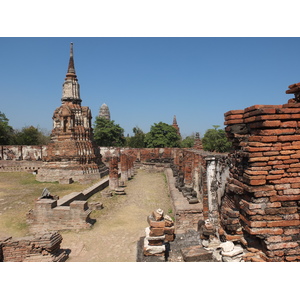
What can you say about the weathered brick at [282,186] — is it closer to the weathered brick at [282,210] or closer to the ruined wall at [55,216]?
the weathered brick at [282,210]

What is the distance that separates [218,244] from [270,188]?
52.8 inches

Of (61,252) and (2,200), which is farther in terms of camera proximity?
(2,200)

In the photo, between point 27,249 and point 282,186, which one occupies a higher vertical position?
point 282,186

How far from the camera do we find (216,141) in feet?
108

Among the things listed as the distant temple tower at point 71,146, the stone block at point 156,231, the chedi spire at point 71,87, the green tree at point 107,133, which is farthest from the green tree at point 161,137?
the stone block at point 156,231

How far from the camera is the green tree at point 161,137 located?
117ft

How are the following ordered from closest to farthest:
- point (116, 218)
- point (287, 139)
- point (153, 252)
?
1. point (287, 139)
2. point (153, 252)
3. point (116, 218)

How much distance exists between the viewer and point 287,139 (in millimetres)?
3117

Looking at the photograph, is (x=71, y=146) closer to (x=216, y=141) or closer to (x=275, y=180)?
(x=275, y=180)

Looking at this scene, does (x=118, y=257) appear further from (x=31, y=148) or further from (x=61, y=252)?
(x=31, y=148)

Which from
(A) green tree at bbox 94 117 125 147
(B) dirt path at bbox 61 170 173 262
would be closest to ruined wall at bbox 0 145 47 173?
(A) green tree at bbox 94 117 125 147

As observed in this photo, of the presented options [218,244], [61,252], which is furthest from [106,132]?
[218,244]

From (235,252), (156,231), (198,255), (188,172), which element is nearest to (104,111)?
(188,172)

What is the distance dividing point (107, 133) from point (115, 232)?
3233cm
